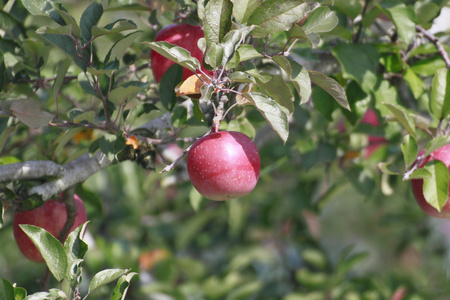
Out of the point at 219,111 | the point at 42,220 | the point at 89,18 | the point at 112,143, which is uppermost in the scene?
the point at 89,18

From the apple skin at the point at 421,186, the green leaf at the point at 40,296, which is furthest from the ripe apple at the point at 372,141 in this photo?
the green leaf at the point at 40,296

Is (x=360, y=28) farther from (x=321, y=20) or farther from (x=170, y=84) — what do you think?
(x=170, y=84)

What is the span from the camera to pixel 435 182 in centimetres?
109

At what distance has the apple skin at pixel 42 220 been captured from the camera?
1221mm

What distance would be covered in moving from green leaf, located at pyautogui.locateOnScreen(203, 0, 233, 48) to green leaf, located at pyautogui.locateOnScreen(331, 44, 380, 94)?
0.45 m

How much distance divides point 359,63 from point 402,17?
0.51 feet

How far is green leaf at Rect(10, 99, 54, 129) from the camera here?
1.03m

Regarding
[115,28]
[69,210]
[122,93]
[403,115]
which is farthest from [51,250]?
[403,115]

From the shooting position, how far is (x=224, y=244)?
271 centimetres

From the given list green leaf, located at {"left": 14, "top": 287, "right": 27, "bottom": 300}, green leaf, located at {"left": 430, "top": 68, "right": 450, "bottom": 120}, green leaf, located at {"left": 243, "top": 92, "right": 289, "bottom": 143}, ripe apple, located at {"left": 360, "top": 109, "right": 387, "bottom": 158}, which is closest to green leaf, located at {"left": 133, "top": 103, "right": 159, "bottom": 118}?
green leaf, located at {"left": 243, "top": 92, "right": 289, "bottom": 143}

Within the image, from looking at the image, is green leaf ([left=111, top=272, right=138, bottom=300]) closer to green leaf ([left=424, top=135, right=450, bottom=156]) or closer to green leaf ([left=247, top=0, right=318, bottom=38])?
green leaf ([left=247, top=0, right=318, bottom=38])

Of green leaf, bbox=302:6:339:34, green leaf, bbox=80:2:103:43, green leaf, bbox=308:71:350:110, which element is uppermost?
green leaf, bbox=302:6:339:34

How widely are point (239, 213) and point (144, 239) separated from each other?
637 millimetres

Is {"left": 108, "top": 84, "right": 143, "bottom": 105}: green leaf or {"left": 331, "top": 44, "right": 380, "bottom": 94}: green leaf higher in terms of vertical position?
{"left": 108, "top": 84, "right": 143, "bottom": 105}: green leaf
